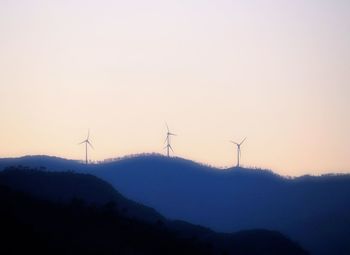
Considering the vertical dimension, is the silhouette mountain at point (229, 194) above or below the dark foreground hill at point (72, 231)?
above

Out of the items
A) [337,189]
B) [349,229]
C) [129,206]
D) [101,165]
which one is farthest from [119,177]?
[129,206]

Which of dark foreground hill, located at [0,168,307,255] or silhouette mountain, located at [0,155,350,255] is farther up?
silhouette mountain, located at [0,155,350,255]

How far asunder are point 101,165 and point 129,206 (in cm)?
10437

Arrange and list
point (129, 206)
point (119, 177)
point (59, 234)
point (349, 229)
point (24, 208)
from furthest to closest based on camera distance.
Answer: point (119, 177), point (349, 229), point (129, 206), point (24, 208), point (59, 234)

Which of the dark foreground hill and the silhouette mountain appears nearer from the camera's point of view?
the dark foreground hill

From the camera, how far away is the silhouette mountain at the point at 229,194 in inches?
6014

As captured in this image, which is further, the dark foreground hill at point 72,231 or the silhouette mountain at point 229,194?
the silhouette mountain at point 229,194

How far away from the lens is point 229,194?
7259 inches

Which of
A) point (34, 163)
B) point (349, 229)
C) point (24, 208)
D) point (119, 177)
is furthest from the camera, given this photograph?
point (119, 177)

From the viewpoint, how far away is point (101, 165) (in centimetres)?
18638

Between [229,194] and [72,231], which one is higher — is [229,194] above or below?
above

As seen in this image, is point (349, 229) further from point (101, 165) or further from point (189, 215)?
point (101, 165)

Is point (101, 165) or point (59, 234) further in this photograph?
point (101, 165)

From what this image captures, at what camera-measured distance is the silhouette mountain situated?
15275cm
